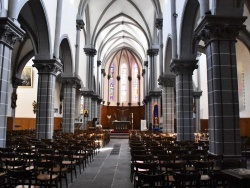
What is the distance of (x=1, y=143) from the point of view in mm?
9070

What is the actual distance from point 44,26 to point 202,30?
977cm

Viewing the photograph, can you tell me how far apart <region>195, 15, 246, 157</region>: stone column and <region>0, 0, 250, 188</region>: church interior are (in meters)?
0.03

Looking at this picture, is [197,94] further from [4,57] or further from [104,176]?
[4,57]

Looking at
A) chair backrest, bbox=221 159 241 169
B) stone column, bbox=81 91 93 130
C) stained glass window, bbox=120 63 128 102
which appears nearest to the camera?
chair backrest, bbox=221 159 241 169

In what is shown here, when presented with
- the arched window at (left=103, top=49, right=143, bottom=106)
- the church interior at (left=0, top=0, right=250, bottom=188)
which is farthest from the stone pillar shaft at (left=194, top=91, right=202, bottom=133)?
the arched window at (left=103, top=49, right=143, bottom=106)

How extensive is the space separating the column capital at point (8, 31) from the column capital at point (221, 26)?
687 centimetres

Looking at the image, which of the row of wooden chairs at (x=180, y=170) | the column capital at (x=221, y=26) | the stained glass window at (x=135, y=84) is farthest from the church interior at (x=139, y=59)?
the stained glass window at (x=135, y=84)

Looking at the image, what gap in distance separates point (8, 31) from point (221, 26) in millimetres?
7607

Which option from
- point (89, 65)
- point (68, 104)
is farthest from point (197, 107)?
point (68, 104)

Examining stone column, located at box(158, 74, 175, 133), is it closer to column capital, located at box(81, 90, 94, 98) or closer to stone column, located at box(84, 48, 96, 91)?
column capital, located at box(81, 90, 94, 98)

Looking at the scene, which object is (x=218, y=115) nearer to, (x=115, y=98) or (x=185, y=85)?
(x=185, y=85)

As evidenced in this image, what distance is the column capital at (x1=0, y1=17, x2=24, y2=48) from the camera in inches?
346

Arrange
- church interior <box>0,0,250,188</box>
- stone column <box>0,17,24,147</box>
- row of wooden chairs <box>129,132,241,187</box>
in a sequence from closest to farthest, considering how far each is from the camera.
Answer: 1. row of wooden chairs <box>129,132,241,187</box>
2. church interior <box>0,0,250,188</box>
3. stone column <box>0,17,24,147</box>

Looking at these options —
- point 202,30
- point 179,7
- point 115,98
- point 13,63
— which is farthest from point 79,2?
point 115,98
